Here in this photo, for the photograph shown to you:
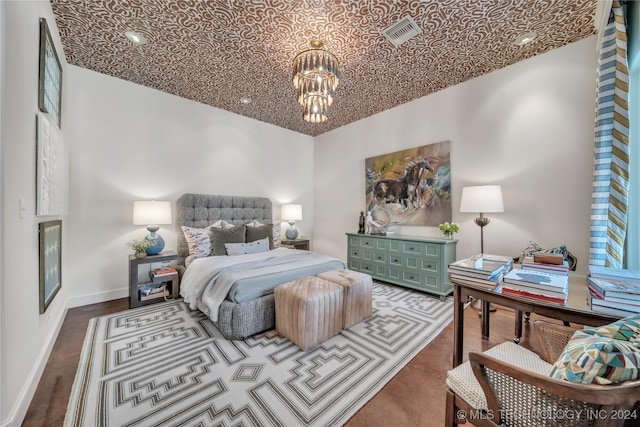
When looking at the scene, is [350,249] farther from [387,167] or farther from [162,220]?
[162,220]

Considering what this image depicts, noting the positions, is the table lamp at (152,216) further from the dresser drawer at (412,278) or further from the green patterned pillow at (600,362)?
the green patterned pillow at (600,362)

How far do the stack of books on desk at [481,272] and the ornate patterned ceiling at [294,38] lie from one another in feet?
7.15

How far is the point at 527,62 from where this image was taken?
2.87 meters

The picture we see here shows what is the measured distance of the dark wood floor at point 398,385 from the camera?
1434 mm

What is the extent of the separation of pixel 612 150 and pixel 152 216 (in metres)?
4.85

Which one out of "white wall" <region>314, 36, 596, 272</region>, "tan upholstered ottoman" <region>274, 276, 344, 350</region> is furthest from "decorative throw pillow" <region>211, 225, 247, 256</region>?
"white wall" <region>314, 36, 596, 272</region>

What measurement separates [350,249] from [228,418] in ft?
10.6

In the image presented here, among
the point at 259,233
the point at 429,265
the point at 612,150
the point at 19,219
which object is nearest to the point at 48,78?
the point at 19,219

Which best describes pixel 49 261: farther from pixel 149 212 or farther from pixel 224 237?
pixel 224 237

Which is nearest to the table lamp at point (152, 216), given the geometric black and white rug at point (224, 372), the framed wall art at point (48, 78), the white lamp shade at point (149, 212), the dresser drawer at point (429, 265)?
the white lamp shade at point (149, 212)

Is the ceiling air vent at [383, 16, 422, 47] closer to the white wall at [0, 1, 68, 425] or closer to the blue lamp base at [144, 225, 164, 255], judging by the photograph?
the white wall at [0, 1, 68, 425]

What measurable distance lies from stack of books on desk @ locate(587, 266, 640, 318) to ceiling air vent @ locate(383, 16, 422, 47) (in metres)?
2.44

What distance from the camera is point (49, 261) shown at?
206 cm

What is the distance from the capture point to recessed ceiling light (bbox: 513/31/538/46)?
246 cm
